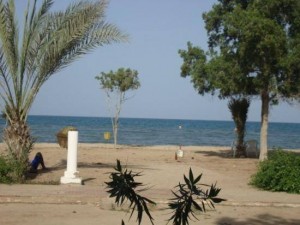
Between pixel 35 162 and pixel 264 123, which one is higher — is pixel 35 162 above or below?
below

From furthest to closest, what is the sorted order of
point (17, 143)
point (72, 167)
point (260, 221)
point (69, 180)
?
point (17, 143) < point (72, 167) < point (69, 180) < point (260, 221)

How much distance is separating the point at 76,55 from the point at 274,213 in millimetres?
6603

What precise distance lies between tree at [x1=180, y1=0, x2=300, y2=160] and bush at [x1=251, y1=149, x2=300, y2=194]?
6739 millimetres

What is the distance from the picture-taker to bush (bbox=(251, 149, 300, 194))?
10688 millimetres

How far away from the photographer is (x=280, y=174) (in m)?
10.9

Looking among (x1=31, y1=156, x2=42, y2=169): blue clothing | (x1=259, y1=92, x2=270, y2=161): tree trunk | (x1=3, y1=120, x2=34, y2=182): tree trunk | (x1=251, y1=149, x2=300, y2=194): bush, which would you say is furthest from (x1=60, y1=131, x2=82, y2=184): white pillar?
(x1=259, y1=92, x2=270, y2=161): tree trunk

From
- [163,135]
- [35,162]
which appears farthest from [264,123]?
[163,135]

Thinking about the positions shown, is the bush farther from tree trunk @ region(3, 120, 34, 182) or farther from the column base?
tree trunk @ region(3, 120, 34, 182)

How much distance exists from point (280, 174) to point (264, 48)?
7543mm

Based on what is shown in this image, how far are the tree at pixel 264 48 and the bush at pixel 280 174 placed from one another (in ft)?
22.1

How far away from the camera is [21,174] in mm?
11242

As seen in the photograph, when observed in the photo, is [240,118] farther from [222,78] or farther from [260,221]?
[260,221]

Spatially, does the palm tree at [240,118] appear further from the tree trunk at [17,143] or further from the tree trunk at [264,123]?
the tree trunk at [17,143]

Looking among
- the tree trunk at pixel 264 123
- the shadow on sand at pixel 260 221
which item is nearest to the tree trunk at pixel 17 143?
the shadow on sand at pixel 260 221
